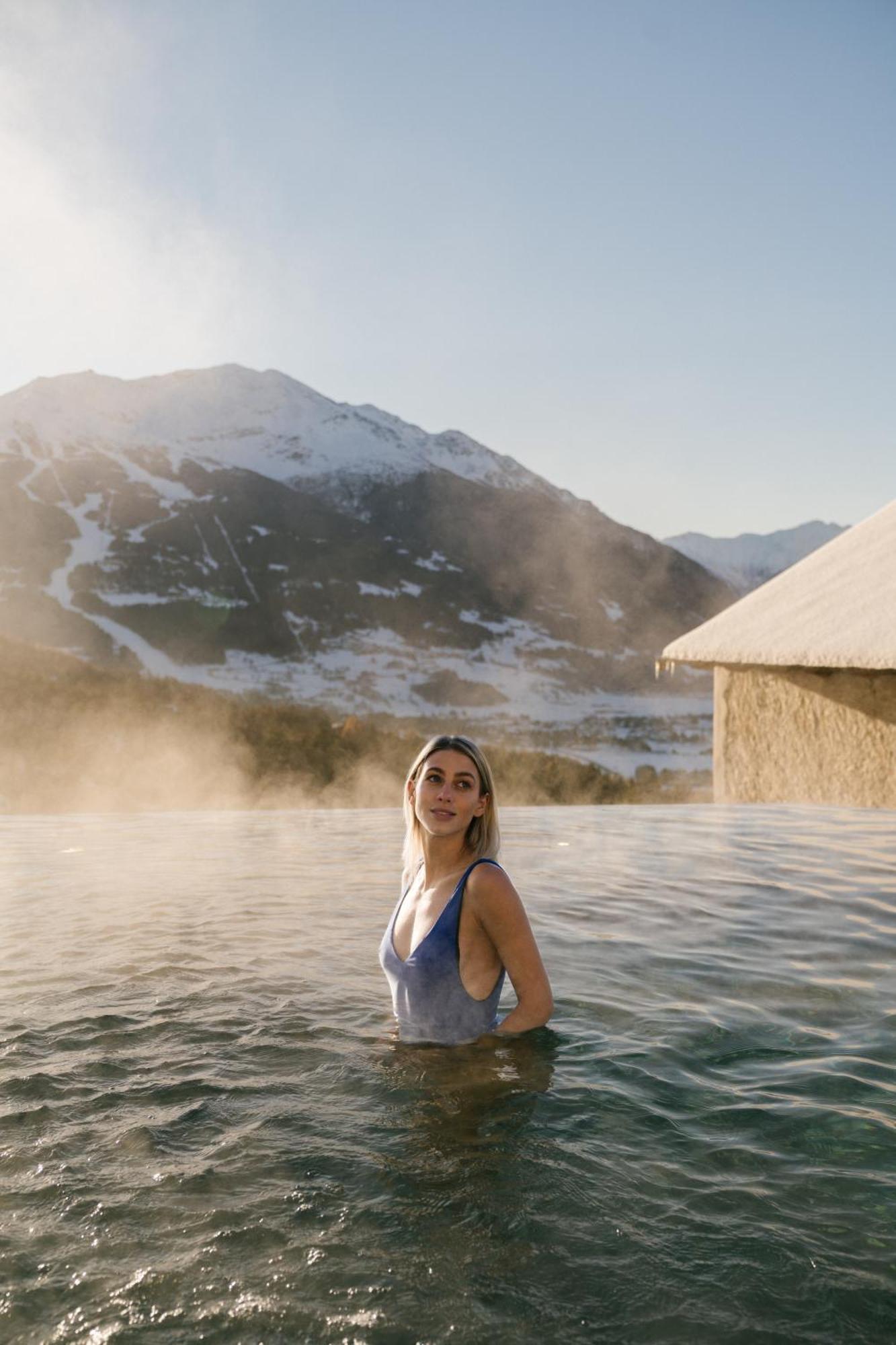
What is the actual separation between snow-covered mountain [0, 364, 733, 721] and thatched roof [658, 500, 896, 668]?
48.4 meters

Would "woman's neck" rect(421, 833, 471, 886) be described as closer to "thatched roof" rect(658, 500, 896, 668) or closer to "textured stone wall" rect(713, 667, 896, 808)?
"thatched roof" rect(658, 500, 896, 668)

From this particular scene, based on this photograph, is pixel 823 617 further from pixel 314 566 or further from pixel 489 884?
pixel 314 566

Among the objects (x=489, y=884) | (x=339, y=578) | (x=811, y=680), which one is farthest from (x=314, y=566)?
(x=489, y=884)

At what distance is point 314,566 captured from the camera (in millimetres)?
93125

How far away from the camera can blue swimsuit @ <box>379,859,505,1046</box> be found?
3.26 meters

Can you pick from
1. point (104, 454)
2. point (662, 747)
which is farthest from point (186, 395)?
point (662, 747)

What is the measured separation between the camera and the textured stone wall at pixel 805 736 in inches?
337

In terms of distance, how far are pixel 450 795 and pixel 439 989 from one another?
65 centimetres

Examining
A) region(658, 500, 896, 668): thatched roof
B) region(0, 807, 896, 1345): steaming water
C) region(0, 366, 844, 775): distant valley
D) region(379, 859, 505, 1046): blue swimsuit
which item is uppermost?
region(0, 366, 844, 775): distant valley

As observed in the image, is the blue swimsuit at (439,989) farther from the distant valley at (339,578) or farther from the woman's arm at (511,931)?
the distant valley at (339,578)

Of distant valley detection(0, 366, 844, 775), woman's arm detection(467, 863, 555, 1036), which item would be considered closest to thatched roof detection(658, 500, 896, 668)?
woman's arm detection(467, 863, 555, 1036)

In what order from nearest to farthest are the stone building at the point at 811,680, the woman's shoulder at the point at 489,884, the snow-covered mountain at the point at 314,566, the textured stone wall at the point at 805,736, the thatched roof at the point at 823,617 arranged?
the woman's shoulder at the point at 489,884, the thatched roof at the point at 823,617, the stone building at the point at 811,680, the textured stone wall at the point at 805,736, the snow-covered mountain at the point at 314,566

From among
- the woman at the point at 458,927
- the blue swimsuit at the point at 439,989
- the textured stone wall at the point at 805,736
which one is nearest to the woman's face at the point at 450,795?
the woman at the point at 458,927

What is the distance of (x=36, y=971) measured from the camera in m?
4.70
